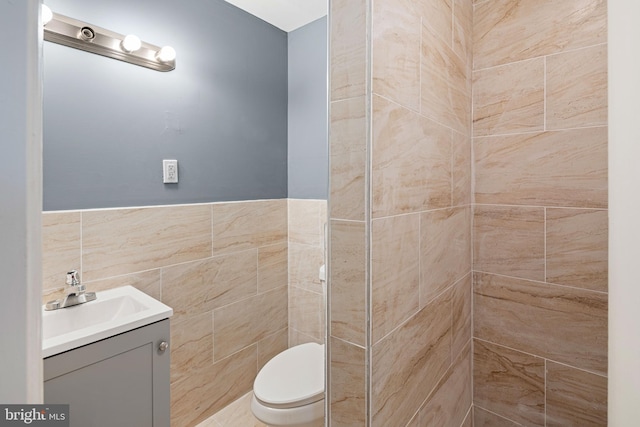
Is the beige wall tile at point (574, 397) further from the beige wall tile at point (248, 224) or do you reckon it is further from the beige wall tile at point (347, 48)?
the beige wall tile at point (248, 224)

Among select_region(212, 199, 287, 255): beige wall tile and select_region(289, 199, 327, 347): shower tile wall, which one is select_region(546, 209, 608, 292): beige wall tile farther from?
select_region(212, 199, 287, 255): beige wall tile

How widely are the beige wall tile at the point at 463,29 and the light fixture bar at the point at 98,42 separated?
128 cm

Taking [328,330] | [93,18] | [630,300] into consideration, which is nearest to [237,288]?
[328,330]

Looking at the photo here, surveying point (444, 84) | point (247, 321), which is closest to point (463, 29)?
point (444, 84)

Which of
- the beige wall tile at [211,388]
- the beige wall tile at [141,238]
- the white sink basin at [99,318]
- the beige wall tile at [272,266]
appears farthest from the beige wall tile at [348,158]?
the beige wall tile at [211,388]

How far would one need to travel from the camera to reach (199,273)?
1.67m

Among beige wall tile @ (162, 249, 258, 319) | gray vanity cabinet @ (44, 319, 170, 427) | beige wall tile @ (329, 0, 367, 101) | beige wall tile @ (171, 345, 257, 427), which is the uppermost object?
beige wall tile @ (329, 0, 367, 101)

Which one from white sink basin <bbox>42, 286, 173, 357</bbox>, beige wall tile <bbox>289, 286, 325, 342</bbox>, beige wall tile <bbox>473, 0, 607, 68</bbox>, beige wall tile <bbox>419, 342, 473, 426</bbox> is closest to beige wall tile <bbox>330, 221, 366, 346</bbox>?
beige wall tile <bbox>419, 342, 473, 426</bbox>

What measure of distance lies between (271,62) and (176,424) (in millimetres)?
2184

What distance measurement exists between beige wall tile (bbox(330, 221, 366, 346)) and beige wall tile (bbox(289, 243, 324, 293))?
117 centimetres

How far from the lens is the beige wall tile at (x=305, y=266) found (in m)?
1.99

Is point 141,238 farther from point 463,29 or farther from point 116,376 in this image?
point 463,29

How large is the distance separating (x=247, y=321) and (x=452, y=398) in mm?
1213

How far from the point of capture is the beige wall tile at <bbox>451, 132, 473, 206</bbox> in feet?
3.99
